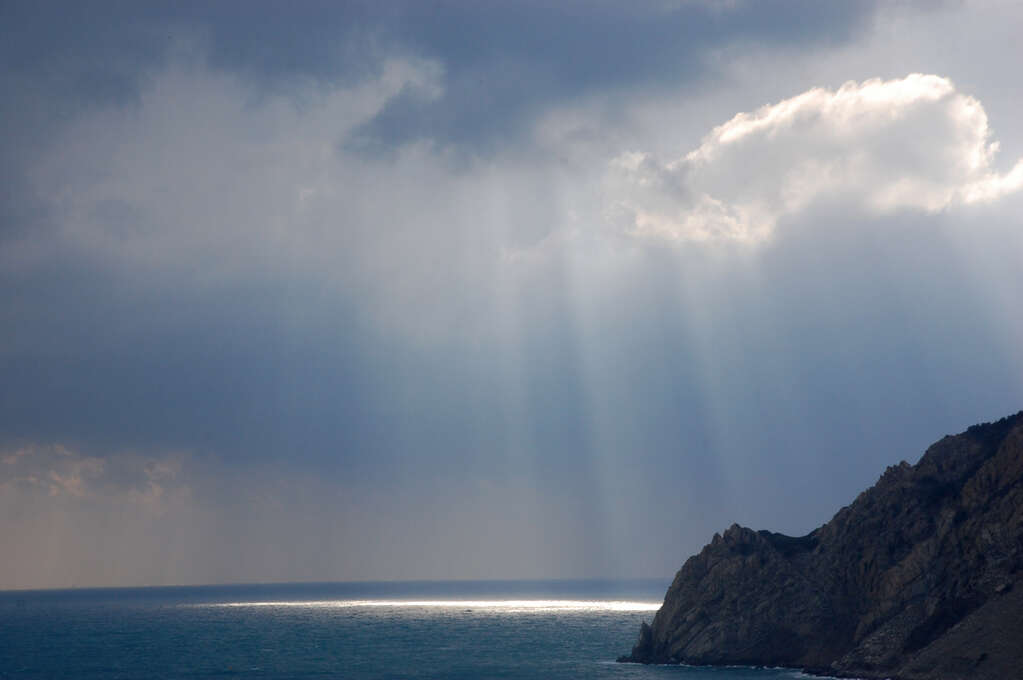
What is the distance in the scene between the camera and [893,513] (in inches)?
4983

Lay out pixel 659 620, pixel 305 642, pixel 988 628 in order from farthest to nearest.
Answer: pixel 305 642, pixel 659 620, pixel 988 628

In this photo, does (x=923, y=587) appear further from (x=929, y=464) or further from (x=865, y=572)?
(x=929, y=464)

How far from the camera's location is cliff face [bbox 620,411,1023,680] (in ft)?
336

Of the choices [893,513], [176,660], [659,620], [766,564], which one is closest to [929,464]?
[893,513]

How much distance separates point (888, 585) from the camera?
116750 millimetres

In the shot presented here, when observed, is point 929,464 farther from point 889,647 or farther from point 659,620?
point 659,620

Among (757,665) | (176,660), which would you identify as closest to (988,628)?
(757,665)

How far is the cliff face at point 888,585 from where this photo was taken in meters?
103

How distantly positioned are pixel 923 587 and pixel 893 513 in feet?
51.2

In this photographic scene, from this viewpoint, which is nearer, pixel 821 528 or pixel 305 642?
pixel 821 528

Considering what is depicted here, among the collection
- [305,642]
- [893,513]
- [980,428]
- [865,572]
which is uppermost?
[980,428]

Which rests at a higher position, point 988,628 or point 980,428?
point 980,428

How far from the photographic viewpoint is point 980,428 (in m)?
136

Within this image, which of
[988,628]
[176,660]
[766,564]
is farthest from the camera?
[176,660]
